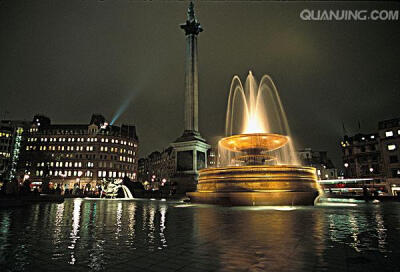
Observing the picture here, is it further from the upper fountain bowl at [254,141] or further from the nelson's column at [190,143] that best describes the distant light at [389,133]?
the upper fountain bowl at [254,141]

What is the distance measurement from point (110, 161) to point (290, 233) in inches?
3584

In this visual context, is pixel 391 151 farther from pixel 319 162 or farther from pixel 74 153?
pixel 74 153

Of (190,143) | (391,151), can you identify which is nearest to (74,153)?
(190,143)

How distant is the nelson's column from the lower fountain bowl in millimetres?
14171

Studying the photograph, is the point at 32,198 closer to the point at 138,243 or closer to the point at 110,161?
the point at 138,243

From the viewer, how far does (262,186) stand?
53.0 ft

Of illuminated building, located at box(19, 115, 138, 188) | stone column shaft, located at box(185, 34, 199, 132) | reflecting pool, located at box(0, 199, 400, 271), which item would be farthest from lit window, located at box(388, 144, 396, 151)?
illuminated building, located at box(19, 115, 138, 188)

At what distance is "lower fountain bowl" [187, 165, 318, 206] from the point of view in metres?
15.3

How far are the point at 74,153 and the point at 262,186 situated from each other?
85402mm

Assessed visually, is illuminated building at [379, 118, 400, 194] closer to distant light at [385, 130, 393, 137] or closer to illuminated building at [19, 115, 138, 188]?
distant light at [385, 130, 393, 137]

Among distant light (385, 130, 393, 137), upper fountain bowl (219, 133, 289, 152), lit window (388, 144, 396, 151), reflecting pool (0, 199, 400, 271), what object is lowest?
reflecting pool (0, 199, 400, 271)

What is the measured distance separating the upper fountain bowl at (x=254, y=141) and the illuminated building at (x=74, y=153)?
69.7 m

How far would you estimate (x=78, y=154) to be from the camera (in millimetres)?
88812

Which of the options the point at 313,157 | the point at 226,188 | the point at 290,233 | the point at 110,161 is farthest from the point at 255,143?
the point at 313,157
